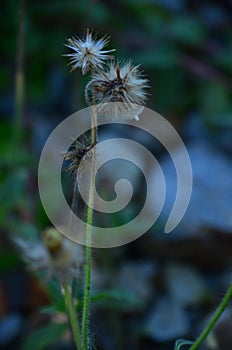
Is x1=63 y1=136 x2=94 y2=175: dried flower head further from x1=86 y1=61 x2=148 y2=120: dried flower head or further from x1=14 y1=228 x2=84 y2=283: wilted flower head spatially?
x1=14 y1=228 x2=84 y2=283: wilted flower head

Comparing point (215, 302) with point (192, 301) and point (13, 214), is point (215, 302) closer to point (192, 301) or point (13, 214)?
point (192, 301)

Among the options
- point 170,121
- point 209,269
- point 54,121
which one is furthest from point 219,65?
point 209,269

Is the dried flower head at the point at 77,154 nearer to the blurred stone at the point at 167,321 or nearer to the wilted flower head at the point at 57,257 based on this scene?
the wilted flower head at the point at 57,257

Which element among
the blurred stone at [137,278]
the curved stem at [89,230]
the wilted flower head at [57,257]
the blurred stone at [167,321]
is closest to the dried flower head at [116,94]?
the curved stem at [89,230]

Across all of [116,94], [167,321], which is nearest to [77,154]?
[116,94]

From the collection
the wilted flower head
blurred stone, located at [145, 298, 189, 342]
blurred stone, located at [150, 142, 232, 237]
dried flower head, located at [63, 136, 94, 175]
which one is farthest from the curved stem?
blurred stone, located at [150, 142, 232, 237]
